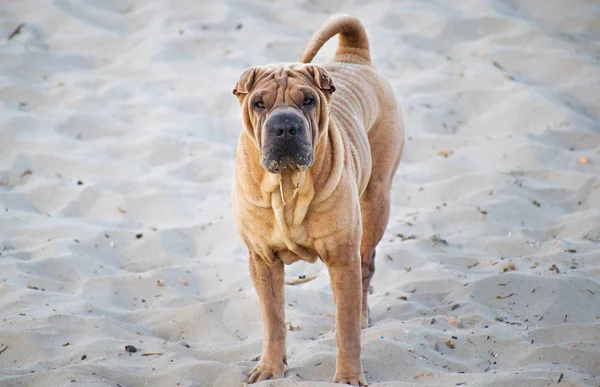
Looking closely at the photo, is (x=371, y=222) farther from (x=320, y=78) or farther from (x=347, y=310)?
(x=320, y=78)

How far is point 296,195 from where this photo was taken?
3.48 meters

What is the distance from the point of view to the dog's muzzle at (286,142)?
3.25 metres

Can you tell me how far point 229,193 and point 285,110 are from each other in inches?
103

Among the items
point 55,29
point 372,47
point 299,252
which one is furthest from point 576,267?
point 55,29

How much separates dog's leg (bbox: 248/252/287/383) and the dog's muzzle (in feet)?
1.94

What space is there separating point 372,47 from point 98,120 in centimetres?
252

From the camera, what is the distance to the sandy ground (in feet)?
12.8

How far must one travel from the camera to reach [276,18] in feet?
26.8

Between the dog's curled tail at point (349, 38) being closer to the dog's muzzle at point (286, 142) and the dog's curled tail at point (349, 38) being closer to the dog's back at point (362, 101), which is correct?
the dog's back at point (362, 101)

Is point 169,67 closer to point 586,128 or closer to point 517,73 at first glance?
point 517,73

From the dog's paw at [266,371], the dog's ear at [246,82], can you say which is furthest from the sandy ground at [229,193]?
the dog's ear at [246,82]

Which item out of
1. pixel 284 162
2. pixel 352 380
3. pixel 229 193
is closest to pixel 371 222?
pixel 352 380

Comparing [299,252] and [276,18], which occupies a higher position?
[299,252]

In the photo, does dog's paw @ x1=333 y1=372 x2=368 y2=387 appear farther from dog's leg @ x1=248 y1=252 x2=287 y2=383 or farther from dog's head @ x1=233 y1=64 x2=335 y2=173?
dog's head @ x1=233 y1=64 x2=335 y2=173
